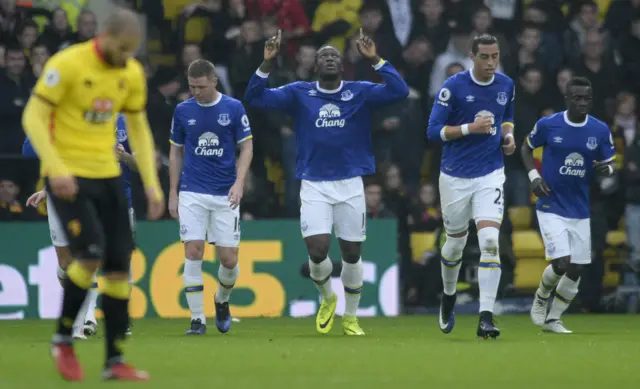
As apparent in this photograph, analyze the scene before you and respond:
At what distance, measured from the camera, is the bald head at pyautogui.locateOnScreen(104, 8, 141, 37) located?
7801 mm

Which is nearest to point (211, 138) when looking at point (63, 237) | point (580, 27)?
point (63, 237)

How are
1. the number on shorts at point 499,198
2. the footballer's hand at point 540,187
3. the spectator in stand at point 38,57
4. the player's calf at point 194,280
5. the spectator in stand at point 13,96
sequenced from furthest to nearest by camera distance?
the spectator in stand at point 38,57 → the spectator in stand at point 13,96 → the footballer's hand at point 540,187 → the player's calf at point 194,280 → the number on shorts at point 499,198

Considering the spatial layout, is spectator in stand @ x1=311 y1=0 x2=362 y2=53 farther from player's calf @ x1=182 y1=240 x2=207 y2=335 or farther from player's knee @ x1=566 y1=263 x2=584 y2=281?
player's calf @ x1=182 y1=240 x2=207 y2=335

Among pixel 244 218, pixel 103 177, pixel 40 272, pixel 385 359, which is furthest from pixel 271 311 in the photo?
pixel 103 177

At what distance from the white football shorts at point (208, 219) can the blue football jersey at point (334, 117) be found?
0.90m

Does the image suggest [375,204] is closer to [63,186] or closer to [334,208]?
[334,208]

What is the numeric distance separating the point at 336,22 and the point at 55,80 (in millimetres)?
11206

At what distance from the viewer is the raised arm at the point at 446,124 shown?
1181cm

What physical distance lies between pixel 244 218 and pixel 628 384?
1026cm

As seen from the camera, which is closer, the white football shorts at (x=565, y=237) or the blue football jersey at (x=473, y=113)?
the blue football jersey at (x=473, y=113)

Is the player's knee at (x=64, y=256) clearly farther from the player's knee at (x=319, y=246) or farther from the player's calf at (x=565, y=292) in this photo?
the player's calf at (x=565, y=292)

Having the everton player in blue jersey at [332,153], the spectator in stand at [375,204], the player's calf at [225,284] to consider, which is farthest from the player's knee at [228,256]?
the spectator in stand at [375,204]

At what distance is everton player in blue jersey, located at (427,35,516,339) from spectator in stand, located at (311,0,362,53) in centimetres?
648

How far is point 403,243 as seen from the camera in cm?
1802
